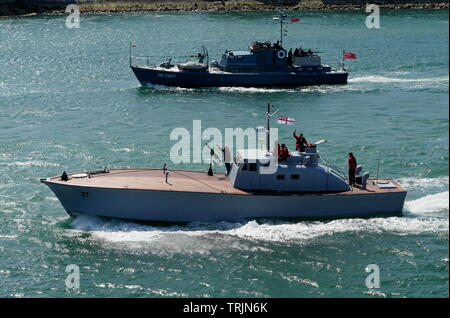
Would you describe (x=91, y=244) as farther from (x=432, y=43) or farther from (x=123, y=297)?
(x=432, y=43)

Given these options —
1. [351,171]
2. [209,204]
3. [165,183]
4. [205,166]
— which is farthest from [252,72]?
[209,204]

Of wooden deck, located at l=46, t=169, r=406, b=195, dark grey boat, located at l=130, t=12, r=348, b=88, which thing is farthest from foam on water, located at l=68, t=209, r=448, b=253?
dark grey boat, located at l=130, t=12, r=348, b=88

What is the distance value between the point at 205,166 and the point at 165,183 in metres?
10.3

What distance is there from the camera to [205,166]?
48969mm

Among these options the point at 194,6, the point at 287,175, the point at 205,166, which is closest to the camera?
the point at 287,175

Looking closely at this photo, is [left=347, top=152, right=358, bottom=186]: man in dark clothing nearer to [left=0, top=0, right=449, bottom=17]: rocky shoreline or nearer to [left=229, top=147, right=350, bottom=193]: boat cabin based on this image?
[left=229, top=147, right=350, bottom=193]: boat cabin

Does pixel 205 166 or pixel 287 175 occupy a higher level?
pixel 287 175

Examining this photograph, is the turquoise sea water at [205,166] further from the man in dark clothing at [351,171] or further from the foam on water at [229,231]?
the man in dark clothing at [351,171]

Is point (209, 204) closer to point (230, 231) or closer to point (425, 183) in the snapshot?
point (230, 231)

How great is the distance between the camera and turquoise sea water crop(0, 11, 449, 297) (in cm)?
3350

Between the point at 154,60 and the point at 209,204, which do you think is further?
the point at 154,60

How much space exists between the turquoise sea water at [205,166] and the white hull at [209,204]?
0.59 meters

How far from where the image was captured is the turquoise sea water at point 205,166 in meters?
33.5

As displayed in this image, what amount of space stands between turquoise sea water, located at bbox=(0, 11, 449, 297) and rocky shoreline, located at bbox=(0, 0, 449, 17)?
42.5m
